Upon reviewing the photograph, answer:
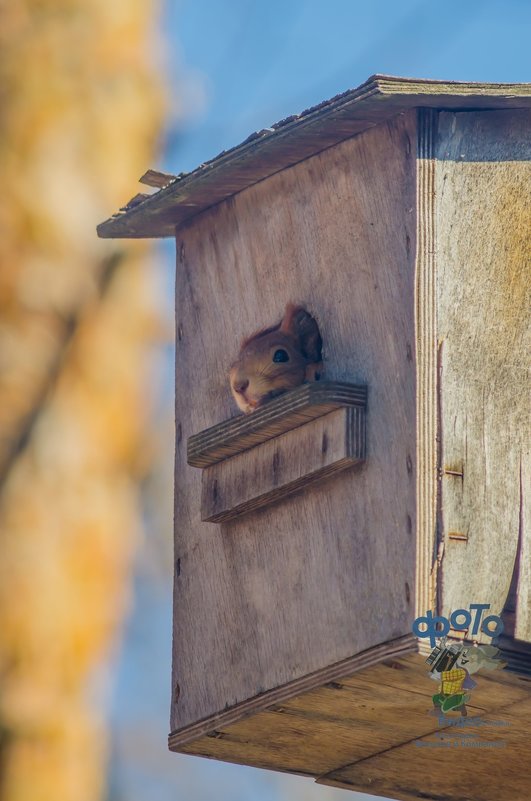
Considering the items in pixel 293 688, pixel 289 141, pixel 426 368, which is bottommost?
pixel 293 688

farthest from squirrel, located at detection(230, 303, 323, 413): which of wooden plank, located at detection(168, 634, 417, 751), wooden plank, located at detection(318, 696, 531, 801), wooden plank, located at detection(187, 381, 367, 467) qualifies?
wooden plank, located at detection(318, 696, 531, 801)

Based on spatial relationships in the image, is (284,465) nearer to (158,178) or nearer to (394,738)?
(394,738)

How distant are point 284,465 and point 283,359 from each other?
256 mm

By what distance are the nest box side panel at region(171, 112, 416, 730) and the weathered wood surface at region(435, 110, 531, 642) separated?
0.26ft

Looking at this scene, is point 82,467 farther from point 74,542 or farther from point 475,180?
point 475,180

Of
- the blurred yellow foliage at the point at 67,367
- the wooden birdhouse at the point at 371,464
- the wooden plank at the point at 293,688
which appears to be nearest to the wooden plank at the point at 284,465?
the wooden birdhouse at the point at 371,464

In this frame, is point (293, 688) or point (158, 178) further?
point (158, 178)

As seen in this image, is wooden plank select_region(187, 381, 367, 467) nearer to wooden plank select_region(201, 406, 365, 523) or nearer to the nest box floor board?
wooden plank select_region(201, 406, 365, 523)

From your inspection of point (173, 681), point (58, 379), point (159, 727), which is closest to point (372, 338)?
point (173, 681)

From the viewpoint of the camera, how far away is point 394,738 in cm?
339

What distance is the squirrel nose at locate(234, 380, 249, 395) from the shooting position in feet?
11.7

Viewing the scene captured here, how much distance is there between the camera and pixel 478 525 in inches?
123

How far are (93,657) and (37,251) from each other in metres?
1.29

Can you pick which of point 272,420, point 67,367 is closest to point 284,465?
point 272,420
